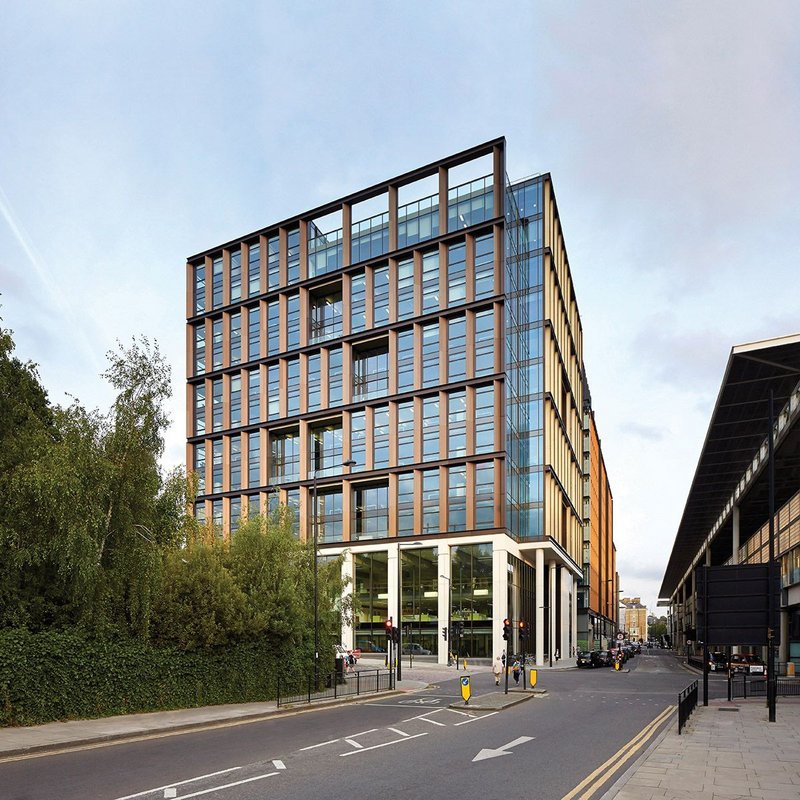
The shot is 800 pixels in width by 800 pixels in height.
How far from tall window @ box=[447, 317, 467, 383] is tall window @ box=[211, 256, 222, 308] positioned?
25897mm

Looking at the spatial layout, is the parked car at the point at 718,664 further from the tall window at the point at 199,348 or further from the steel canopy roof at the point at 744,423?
the tall window at the point at 199,348

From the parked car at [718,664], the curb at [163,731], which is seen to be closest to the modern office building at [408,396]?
the parked car at [718,664]

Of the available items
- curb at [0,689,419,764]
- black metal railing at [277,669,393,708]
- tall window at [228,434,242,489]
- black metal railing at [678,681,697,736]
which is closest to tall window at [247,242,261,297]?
tall window at [228,434,242,489]

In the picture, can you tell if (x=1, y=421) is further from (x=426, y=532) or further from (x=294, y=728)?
(x=426, y=532)

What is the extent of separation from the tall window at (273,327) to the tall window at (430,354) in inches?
580

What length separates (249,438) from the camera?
7456cm

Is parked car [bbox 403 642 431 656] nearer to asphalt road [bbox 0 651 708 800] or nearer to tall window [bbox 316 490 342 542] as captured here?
tall window [bbox 316 490 342 542]

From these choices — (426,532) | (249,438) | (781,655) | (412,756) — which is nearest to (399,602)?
(426,532)

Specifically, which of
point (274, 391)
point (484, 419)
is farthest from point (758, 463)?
point (274, 391)

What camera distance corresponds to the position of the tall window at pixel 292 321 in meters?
73.1

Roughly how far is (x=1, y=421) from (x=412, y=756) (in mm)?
14620

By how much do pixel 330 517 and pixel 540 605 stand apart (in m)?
19.8

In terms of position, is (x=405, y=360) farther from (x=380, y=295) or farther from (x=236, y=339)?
(x=236, y=339)

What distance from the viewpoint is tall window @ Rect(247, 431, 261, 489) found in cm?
Result: 7362
